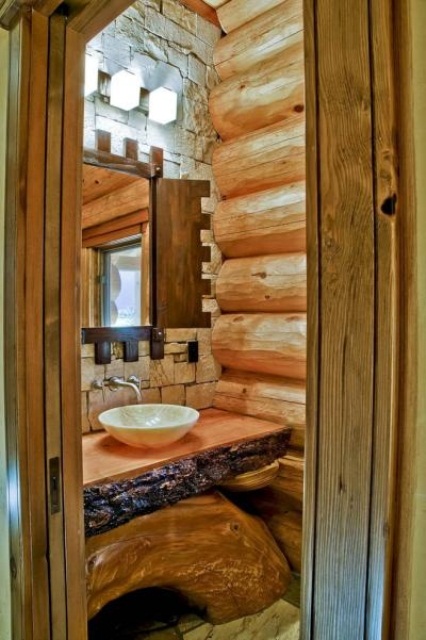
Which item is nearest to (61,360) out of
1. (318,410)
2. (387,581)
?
(318,410)

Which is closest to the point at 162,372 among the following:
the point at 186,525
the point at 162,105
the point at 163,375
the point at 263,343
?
the point at 163,375

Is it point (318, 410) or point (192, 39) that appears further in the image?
point (192, 39)

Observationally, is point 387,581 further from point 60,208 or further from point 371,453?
point 60,208

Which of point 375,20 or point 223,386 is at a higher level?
point 375,20

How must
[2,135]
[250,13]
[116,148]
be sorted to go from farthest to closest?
1. [250,13]
2. [116,148]
3. [2,135]

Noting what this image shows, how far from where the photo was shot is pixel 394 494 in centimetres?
42

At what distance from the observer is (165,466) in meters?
1.70

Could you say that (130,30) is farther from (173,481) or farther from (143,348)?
(173,481)

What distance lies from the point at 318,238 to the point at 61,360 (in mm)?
795

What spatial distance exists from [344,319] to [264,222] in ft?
6.68

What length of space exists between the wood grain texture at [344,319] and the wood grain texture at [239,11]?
2.38 metres

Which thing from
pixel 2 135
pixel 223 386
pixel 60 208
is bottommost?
pixel 223 386

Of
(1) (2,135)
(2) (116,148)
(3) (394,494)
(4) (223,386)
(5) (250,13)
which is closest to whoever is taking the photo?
(3) (394,494)

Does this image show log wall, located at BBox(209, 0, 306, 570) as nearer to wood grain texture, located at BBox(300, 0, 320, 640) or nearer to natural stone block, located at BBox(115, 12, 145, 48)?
natural stone block, located at BBox(115, 12, 145, 48)
